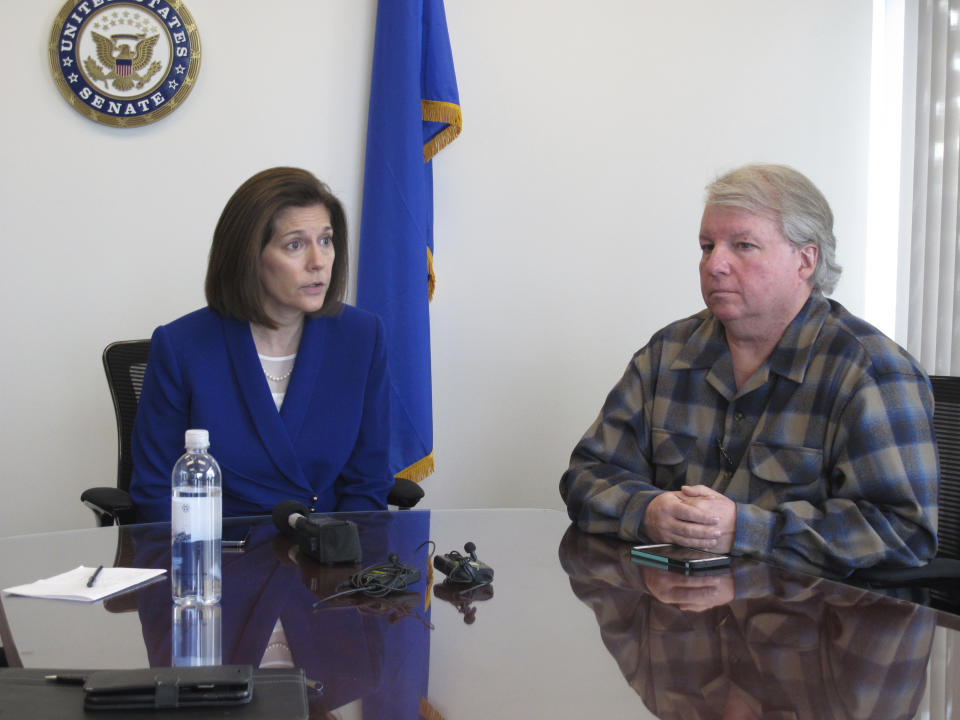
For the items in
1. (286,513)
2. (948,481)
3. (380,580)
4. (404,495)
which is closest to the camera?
(380,580)

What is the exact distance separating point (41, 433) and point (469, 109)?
1.82 meters

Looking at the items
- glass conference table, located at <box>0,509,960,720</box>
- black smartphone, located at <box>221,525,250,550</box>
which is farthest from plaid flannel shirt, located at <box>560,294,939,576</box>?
black smartphone, located at <box>221,525,250,550</box>

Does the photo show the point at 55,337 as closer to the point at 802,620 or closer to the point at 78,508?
the point at 78,508

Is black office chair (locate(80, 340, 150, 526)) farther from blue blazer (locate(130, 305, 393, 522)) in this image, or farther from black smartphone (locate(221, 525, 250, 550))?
black smartphone (locate(221, 525, 250, 550))

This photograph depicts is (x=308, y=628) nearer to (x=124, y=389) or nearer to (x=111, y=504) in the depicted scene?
(x=111, y=504)

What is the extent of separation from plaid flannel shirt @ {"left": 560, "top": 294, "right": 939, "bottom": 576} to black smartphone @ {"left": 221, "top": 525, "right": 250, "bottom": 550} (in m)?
0.67

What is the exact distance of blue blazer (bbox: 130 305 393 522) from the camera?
85.4 inches

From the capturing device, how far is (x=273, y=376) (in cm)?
230

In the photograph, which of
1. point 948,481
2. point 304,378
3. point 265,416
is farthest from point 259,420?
point 948,481

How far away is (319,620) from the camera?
131 centimetres

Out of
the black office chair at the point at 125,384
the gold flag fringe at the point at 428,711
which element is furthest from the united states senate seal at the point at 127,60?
the gold flag fringe at the point at 428,711

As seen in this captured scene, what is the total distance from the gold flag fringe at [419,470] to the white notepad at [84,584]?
1749 mm

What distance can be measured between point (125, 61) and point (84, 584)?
7.52ft

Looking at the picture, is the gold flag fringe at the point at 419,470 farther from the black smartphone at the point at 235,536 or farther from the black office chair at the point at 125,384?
the black smartphone at the point at 235,536
